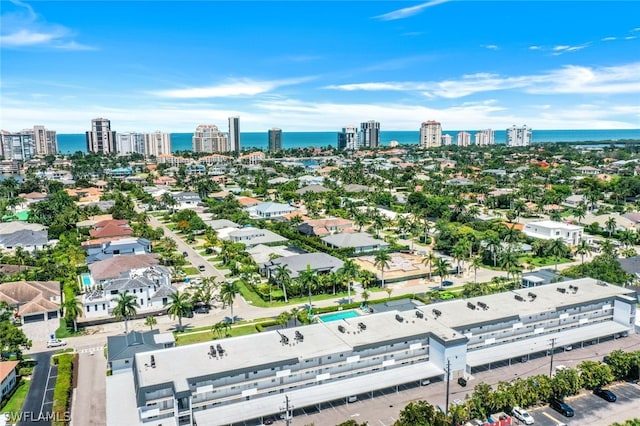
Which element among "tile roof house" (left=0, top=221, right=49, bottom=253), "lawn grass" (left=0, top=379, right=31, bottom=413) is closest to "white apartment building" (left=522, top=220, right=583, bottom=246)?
"lawn grass" (left=0, top=379, right=31, bottom=413)

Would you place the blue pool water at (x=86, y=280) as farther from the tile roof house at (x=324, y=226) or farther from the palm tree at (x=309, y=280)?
the tile roof house at (x=324, y=226)

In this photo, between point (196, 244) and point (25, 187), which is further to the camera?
point (25, 187)

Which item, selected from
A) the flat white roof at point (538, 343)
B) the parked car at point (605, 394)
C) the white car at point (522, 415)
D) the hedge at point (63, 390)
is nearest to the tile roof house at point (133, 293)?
the hedge at point (63, 390)

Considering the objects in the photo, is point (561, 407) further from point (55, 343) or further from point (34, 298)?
point (34, 298)

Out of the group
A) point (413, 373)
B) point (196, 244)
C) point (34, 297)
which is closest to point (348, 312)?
point (413, 373)

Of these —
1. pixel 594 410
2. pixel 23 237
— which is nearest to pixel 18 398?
pixel 594 410

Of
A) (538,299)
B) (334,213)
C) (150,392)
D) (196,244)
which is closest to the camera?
(150,392)

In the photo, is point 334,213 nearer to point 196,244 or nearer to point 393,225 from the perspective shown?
point 393,225
